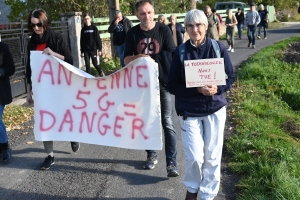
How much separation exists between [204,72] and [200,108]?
34 centimetres

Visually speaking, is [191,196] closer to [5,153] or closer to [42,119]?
[42,119]

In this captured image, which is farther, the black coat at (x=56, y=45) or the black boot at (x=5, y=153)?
the black boot at (x=5, y=153)

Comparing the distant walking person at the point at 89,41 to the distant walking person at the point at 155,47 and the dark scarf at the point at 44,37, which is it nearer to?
the dark scarf at the point at 44,37

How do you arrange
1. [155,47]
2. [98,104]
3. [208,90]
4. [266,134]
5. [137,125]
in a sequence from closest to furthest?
1. [208,90]
2. [137,125]
3. [155,47]
4. [98,104]
5. [266,134]

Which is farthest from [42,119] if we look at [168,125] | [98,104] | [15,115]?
[15,115]

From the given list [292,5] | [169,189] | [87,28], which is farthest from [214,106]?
[292,5]

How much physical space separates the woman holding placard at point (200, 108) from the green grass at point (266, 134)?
1.74ft

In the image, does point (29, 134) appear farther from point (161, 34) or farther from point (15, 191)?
point (161, 34)

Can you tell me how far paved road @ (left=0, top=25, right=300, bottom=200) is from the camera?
4723mm

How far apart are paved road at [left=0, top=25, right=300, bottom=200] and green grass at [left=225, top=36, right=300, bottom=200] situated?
0.44 m

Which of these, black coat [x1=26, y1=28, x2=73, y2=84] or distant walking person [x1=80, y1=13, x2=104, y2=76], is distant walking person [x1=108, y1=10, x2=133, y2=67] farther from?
black coat [x1=26, y1=28, x2=73, y2=84]

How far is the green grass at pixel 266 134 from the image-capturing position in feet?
14.5

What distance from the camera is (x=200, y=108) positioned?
4035 millimetres

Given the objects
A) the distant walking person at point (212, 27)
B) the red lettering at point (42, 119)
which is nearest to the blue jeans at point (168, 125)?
the red lettering at point (42, 119)
